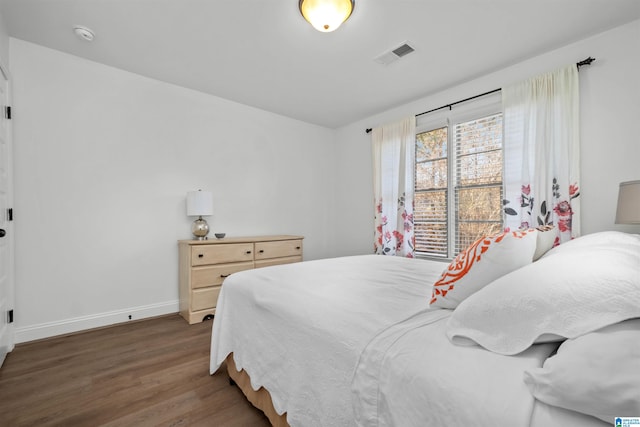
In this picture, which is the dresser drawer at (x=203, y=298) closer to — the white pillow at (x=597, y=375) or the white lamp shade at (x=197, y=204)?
the white lamp shade at (x=197, y=204)

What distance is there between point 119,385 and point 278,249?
2.08m

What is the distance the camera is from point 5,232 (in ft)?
7.03

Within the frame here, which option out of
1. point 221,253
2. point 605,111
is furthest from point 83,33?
point 605,111

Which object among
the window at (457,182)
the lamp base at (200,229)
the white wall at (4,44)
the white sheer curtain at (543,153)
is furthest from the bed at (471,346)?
the white wall at (4,44)

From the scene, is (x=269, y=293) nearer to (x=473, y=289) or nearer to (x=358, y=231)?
(x=473, y=289)

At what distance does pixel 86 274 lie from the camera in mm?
2746

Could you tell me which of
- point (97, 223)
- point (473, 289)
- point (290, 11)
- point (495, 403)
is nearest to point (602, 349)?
point (495, 403)

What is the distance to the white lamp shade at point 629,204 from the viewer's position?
1.79 metres

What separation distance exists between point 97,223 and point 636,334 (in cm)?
364

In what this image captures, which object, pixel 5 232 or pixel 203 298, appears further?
pixel 203 298

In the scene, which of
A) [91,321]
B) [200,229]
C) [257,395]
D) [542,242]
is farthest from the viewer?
[200,229]

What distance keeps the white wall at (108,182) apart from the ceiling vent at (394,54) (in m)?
1.96

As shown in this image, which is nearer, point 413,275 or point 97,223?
point 413,275

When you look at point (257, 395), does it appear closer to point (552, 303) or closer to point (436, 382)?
point (436, 382)
